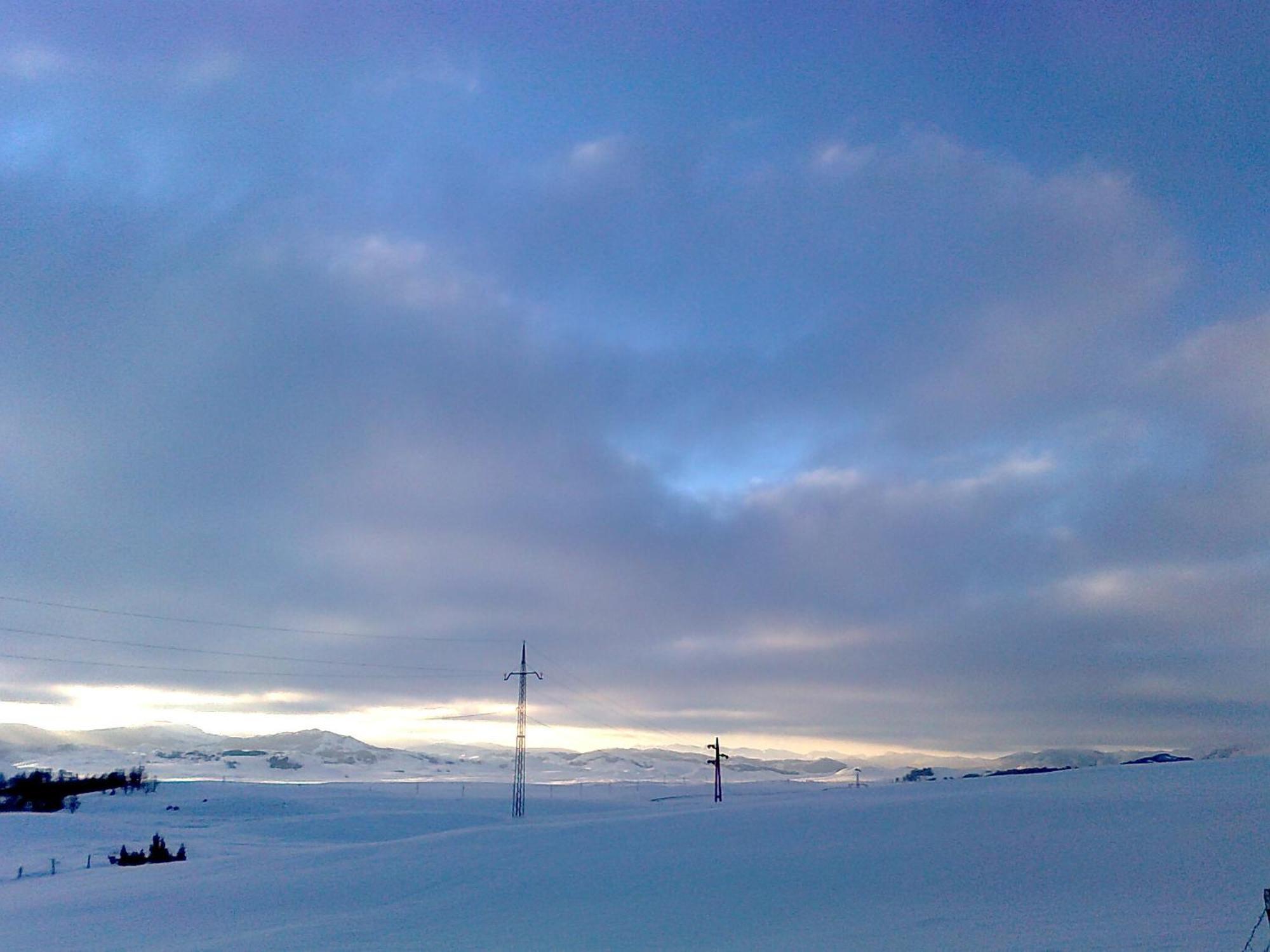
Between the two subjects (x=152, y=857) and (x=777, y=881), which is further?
(x=152, y=857)

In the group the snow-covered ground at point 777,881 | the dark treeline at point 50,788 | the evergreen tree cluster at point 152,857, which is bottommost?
the dark treeline at point 50,788

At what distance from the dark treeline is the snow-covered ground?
144 ft

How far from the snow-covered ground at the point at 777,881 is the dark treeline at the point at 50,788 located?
43.8 metres

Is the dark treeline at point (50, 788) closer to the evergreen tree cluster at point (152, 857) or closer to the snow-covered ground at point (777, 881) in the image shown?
the evergreen tree cluster at point (152, 857)

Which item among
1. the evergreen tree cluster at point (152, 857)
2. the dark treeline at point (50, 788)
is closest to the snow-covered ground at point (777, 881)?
the evergreen tree cluster at point (152, 857)

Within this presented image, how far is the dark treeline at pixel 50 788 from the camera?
7781cm

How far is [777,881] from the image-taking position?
2350 centimetres

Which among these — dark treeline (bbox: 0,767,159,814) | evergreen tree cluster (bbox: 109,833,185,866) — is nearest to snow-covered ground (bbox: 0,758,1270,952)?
evergreen tree cluster (bbox: 109,833,185,866)

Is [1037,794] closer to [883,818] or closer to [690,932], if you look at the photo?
[883,818]

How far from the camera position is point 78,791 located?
92.2 meters

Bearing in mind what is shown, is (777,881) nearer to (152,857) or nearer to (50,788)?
(152,857)

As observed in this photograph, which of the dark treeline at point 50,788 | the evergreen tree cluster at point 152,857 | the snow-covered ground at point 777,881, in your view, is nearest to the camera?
the snow-covered ground at point 777,881

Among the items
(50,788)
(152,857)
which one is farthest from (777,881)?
(50,788)

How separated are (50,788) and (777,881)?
8746 cm
